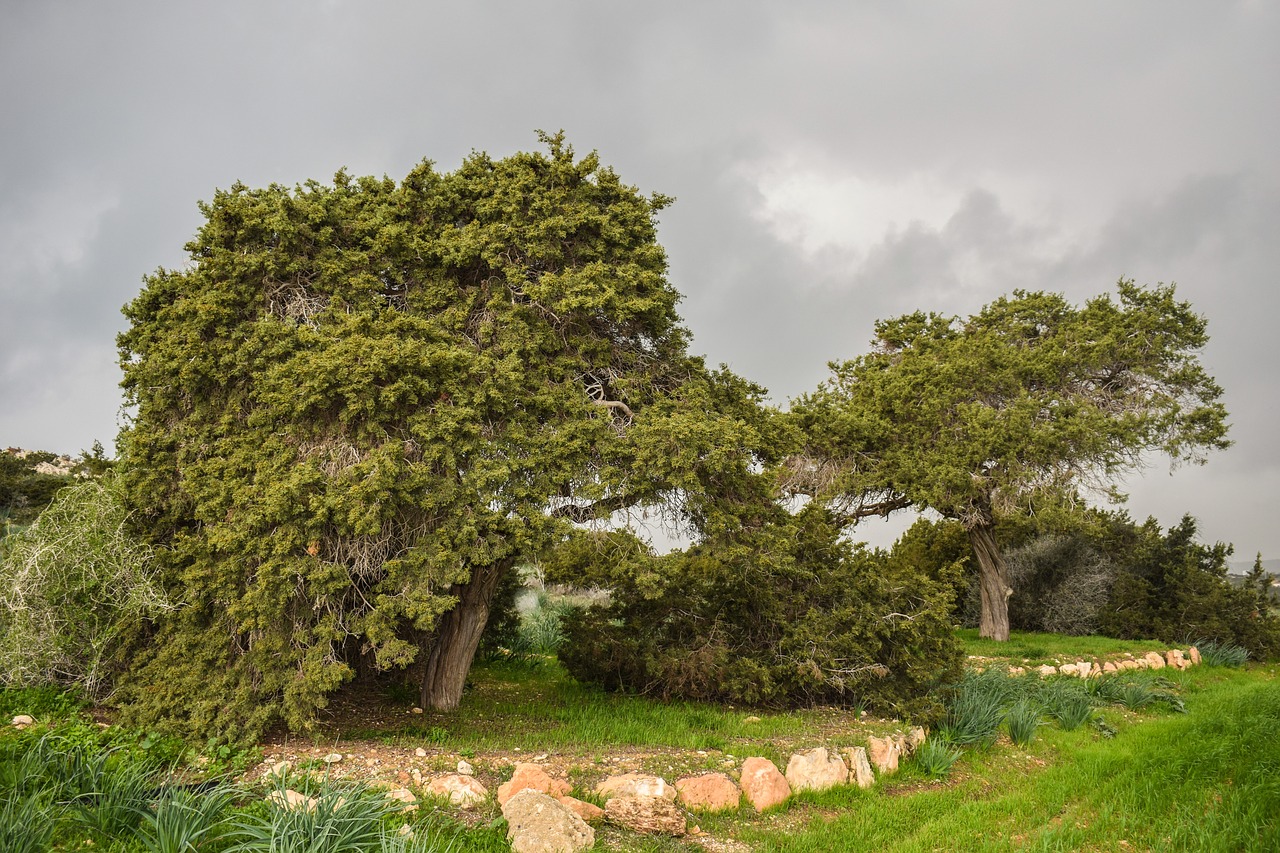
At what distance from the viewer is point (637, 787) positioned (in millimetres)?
6266

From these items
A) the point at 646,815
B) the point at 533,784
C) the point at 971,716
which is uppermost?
the point at 971,716

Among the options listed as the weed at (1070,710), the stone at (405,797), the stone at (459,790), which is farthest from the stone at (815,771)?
the weed at (1070,710)

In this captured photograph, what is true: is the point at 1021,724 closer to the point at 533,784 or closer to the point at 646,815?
the point at 646,815

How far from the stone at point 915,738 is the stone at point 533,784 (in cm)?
432

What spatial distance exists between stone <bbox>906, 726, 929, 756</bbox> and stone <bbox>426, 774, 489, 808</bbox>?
500cm

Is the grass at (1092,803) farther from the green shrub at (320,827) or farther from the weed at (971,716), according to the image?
the green shrub at (320,827)

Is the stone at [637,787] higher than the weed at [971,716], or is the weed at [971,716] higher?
the weed at [971,716]

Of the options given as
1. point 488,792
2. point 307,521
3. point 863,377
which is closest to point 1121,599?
point 863,377

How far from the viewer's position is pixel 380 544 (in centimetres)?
804

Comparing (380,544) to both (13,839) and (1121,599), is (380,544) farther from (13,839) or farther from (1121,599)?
(1121,599)

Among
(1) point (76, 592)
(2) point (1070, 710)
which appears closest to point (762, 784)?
(2) point (1070, 710)

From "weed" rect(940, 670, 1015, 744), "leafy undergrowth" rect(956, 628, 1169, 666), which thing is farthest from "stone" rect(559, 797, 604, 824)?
"leafy undergrowth" rect(956, 628, 1169, 666)

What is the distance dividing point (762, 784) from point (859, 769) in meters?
1.36

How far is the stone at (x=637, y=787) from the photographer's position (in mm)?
6219
